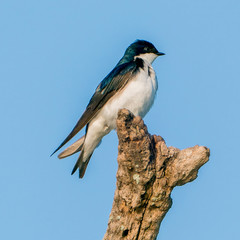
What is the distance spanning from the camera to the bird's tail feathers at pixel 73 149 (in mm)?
6064

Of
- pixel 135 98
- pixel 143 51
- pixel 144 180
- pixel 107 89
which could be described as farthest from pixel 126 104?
pixel 144 180

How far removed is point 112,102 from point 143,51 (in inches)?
45.2

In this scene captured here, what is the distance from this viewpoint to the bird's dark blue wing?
6.03 metres

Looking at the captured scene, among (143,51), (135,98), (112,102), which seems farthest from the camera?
(143,51)

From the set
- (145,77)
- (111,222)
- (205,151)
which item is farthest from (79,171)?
(205,151)

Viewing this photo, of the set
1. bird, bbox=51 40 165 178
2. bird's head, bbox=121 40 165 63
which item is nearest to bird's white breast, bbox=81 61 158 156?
bird, bbox=51 40 165 178

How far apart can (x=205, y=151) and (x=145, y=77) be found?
1904mm

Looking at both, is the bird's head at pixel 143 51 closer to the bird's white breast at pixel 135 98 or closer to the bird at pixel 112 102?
the bird at pixel 112 102

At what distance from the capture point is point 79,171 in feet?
20.4

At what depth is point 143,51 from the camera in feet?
22.6

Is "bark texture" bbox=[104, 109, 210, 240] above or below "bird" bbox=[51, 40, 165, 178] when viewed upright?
below

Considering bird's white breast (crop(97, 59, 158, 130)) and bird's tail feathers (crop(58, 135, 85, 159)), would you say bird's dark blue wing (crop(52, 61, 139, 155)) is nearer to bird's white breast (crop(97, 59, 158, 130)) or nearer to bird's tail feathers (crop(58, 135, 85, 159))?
bird's white breast (crop(97, 59, 158, 130))

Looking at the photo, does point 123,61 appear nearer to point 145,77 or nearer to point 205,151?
point 145,77

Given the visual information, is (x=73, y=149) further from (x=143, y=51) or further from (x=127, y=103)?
(x=143, y=51)
